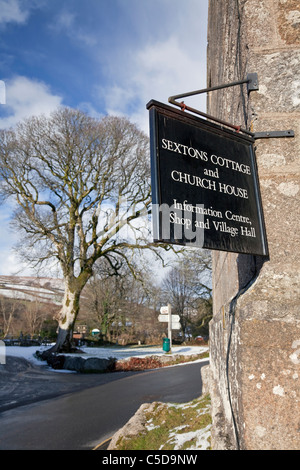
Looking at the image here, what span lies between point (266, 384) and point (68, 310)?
1702 centimetres

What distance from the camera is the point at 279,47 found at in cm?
255

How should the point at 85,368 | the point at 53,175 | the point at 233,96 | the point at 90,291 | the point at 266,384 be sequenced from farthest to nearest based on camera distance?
the point at 90,291 → the point at 53,175 → the point at 85,368 → the point at 233,96 → the point at 266,384

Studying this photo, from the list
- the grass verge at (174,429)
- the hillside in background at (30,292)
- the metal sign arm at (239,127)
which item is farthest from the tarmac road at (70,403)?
the hillside in background at (30,292)

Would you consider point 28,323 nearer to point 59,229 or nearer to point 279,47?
point 59,229

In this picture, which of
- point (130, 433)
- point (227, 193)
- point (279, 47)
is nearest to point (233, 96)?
point (279, 47)

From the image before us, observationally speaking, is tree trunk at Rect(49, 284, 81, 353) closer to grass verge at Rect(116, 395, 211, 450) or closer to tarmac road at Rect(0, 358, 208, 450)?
tarmac road at Rect(0, 358, 208, 450)

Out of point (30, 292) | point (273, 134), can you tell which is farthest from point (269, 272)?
point (30, 292)

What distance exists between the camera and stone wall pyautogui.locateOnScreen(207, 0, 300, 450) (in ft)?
5.85

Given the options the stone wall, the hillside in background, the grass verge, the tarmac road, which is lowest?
the tarmac road

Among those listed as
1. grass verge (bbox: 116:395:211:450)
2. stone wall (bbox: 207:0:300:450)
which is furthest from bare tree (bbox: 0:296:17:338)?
stone wall (bbox: 207:0:300:450)

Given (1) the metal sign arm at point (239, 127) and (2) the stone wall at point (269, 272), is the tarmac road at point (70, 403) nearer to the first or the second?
(2) the stone wall at point (269, 272)

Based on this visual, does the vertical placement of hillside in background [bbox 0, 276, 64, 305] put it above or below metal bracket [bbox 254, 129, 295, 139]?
above

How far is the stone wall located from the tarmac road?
12.6 feet

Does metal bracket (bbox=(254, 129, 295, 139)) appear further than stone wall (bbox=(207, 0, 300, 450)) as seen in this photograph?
Yes
